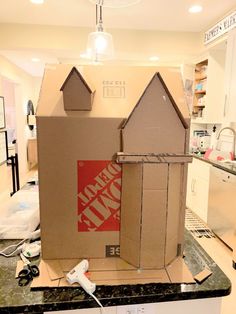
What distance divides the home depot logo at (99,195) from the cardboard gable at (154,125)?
0.10 meters

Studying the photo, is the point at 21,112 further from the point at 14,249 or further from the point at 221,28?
the point at 14,249

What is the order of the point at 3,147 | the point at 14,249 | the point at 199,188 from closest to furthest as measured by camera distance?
the point at 14,249
the point at 199,188
the point at 3,147

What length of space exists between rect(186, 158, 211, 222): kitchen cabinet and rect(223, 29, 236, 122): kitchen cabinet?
72 cm

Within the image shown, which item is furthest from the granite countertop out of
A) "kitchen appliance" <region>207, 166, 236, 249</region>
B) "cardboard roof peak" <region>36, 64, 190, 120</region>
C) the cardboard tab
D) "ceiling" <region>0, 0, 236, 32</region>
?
the cardboard tab

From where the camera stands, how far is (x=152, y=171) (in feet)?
2.56

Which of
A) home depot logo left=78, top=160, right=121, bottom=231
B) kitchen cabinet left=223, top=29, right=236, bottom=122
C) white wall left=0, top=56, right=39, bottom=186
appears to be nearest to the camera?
home depot logo left=78, top=160, right=121, bottom=231

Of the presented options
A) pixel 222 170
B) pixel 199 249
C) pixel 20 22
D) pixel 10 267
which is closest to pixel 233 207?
pixel 222 170

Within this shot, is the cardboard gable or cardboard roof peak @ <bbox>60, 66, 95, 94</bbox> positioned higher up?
cardboard roof peak @ <bbox>60, 66, 95, 94</bbox>

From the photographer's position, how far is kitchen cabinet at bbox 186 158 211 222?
347 centimetres

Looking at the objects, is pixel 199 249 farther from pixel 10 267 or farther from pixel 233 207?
pixel 233 207

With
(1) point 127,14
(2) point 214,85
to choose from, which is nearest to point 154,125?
(1) point 127,14

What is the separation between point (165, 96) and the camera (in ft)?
2.58

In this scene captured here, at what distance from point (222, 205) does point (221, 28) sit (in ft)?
7.52

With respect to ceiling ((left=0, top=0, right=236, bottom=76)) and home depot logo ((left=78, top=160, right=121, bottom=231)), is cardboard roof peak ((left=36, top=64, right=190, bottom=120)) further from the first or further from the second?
ceiling ((left=0, top=0, right=236, bottom=76))
